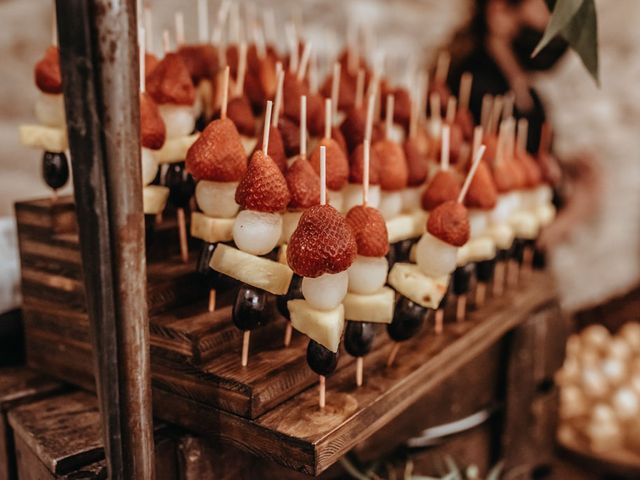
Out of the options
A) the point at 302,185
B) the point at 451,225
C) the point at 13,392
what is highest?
the point at 302,185

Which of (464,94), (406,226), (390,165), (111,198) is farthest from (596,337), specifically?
(111,198)

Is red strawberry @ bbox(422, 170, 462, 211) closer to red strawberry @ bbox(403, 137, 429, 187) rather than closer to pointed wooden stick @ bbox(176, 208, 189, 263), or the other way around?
red strawberry @ bbox(403, 137, 429, 187)

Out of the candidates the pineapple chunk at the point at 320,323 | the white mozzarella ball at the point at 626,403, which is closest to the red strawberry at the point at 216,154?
the pineapple chunk at the point at 320,323

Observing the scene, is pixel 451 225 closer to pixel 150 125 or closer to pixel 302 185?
pixel 302 185

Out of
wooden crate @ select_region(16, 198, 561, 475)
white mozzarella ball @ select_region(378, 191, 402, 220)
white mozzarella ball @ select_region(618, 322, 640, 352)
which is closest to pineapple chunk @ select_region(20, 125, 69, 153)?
wooden crate @ select_region(16, 198, 561, 475)

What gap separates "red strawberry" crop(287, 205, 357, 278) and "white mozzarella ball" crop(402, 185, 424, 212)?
655 mm

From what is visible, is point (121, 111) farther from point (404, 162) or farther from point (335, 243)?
point (404, 162)

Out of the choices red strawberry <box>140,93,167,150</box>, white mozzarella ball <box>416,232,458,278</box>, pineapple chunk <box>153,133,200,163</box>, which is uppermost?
red strawberry <box>140,93,167,150</box>

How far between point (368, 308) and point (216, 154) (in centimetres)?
43

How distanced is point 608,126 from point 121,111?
14.2ft

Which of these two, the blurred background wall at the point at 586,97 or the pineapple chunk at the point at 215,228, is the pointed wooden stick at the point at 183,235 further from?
the blurred background wall at the point at 586,97

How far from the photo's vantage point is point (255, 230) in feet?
3.78

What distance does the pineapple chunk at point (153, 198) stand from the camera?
129 centimetres

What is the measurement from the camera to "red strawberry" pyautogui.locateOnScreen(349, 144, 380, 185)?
4.60 feet
